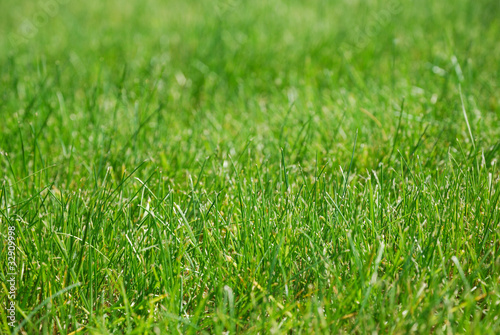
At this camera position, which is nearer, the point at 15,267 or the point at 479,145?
the point at 15,267

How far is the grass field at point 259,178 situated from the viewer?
1.38 metres

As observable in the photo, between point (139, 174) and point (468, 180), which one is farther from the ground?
point (468, 180)

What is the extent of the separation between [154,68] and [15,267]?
232 centimetres

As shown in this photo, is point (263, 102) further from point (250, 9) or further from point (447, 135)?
point (250, 9)

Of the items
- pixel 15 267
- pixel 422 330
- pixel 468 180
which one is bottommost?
pixel 15 267

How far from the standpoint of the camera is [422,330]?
3.87 feet

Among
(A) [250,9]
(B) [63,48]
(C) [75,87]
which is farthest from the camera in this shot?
(A) [250,9]

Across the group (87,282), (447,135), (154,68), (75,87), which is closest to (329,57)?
(154,68)

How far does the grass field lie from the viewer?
4.53 ft

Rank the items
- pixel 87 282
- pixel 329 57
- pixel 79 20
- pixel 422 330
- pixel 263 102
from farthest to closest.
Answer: pixel 79 20
pixel 329 57
pixel 263 102
pixel 87 282
pixel 422 330

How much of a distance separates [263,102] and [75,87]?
136 centimetres

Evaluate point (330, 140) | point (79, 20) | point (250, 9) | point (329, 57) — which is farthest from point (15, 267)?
point (79, 20)

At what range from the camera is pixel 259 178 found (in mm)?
1672

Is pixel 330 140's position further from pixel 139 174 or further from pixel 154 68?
pixel 154 68
